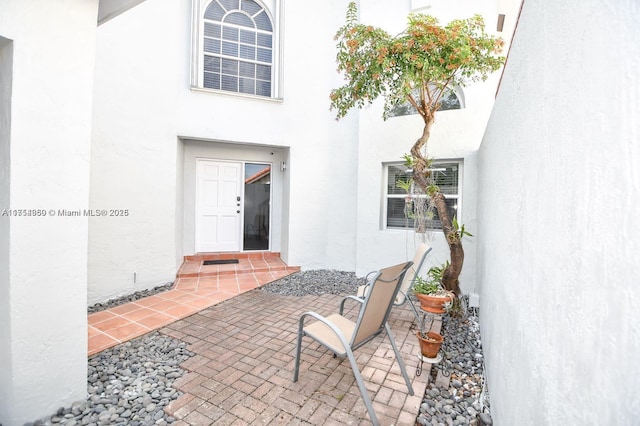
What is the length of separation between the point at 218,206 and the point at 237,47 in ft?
12.3

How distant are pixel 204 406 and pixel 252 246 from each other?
5.13 m

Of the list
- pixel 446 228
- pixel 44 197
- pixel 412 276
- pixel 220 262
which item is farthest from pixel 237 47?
pixel 412 276

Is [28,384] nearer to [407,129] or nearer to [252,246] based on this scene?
[252,246]

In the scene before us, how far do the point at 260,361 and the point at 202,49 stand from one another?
6.23 meters

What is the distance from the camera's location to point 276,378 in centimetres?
266

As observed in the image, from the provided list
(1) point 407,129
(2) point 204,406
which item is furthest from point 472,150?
(2) point 204,406

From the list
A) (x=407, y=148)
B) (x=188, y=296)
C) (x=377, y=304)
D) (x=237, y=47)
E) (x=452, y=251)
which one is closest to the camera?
(x=377, y=304)

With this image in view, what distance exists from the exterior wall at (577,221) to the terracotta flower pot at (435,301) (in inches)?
79.6

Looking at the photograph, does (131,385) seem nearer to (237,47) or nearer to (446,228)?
(446,228)

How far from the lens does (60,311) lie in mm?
2209

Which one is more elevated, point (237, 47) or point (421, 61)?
point (237, 47)

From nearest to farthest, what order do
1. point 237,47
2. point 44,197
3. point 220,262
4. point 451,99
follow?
point 44,197 < point 451,99 < point 237,47 < point 220,262

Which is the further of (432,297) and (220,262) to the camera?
(220,262)

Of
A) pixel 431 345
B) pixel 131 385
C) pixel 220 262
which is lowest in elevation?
pixel 131 385
